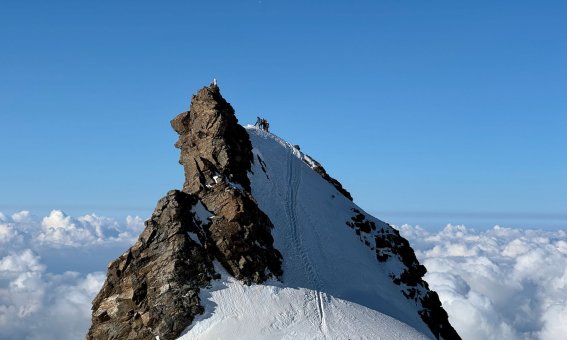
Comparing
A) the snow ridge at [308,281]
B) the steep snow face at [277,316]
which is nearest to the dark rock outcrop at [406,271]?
the snow ridge at [308,281]

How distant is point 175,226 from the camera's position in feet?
180

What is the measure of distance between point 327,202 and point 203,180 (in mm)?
20359

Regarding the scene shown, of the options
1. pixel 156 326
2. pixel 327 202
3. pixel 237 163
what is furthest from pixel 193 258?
pixel 327 202

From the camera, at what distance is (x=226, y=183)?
62594 mm

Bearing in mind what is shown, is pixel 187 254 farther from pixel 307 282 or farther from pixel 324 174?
pixel 324 174

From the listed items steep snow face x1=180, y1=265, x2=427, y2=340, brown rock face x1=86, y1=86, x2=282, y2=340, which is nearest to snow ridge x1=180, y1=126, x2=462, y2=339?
steep snow face x1=180, y1=265, x2=427, y2=340

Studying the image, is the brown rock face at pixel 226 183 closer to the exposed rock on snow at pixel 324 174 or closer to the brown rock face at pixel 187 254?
the brown rock face at pixel 187 254

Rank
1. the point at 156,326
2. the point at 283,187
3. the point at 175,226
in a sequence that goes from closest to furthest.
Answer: the point at 156,326
the point at 175,226
the point at 283,187

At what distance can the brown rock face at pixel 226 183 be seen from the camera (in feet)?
187

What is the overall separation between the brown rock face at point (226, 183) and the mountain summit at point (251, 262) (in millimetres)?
130

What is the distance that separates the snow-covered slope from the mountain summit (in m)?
0.15

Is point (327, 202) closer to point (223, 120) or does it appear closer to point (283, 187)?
point (283, 187)

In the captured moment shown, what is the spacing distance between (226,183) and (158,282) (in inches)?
567

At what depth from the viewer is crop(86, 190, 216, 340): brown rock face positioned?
5141 cm
